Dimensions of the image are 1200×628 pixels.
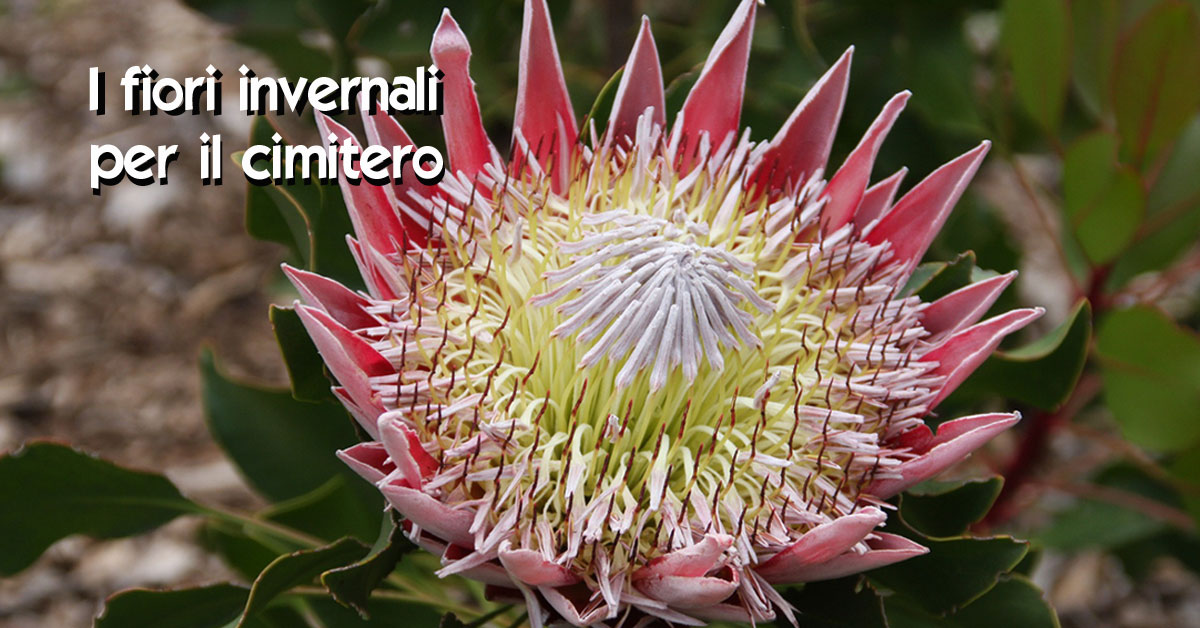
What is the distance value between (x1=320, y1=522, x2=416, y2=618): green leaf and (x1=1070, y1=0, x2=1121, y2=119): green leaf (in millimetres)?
1411

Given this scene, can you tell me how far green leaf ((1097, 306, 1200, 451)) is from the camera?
1.70 metres

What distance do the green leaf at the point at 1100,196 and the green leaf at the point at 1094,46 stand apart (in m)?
0.21

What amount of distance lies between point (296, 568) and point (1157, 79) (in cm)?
153

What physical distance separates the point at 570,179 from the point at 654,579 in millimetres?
517

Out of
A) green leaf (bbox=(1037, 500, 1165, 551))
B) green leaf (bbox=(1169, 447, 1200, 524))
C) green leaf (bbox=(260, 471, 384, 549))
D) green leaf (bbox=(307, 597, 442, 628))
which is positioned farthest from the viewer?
green leaf (bbox=(1037, 500, 1165, 551))

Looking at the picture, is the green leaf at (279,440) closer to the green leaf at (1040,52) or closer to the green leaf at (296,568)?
Result: the green leaf at (296,568)

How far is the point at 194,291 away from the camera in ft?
10.3

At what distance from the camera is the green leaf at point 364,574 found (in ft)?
3.47

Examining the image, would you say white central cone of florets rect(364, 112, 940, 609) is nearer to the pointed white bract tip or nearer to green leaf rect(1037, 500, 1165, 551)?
the pointed white bract tip

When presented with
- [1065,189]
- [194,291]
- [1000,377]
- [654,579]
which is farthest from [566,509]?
[194,291]

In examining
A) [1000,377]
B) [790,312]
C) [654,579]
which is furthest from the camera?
[1000,377]

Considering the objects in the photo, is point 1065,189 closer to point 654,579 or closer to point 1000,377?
point 1000,377

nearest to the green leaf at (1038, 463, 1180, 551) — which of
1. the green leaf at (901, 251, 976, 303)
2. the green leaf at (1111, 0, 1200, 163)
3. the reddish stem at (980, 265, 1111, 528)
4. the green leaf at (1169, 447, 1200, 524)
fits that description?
the reddish stem at (980, 265, 1111, 528)

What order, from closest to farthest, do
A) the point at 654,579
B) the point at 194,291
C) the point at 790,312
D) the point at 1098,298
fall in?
the point at 654,579
the point at 790,312
the point at 1098,298
the point at 194,291
